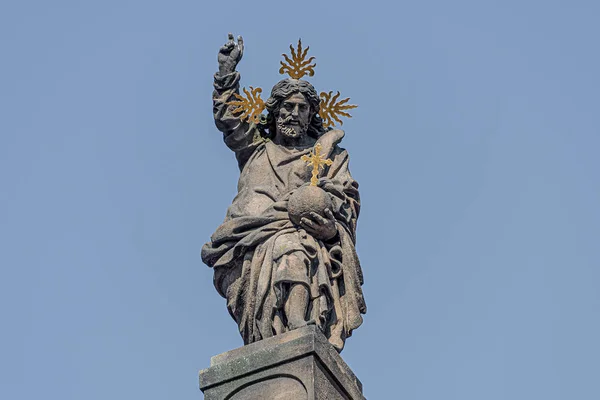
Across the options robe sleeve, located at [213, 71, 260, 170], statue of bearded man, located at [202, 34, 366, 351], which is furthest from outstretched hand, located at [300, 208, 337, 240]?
robe sleeve, located at [213, 71, 260, 170]

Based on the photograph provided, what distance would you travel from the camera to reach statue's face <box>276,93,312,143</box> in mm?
19000

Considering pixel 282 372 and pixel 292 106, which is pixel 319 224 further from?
pixel 292 106

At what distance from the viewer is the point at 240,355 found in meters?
16.7

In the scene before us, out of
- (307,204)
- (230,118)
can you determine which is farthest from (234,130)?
(307,204)

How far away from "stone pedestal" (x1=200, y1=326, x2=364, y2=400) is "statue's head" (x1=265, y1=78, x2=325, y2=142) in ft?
10.4

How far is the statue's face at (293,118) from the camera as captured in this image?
1900 cm

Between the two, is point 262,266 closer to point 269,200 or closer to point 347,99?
point 269,200

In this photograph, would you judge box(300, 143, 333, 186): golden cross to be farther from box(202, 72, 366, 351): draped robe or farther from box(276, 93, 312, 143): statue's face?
box(276, 93, 312, 143): statue's face

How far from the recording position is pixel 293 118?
748 inches

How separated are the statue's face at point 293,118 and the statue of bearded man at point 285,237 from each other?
1cm

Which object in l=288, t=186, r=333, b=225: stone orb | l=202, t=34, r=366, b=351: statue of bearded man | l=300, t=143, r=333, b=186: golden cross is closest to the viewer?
l=202, t=34, r=366, b=351: statue of bearded man

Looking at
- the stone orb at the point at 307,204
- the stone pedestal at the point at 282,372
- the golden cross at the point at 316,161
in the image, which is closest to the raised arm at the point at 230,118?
the golden cross at the point at 316,161

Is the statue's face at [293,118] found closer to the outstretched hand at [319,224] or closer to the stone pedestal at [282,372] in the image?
the outstretched hand at [319,224]

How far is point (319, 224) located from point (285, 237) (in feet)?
1.29
